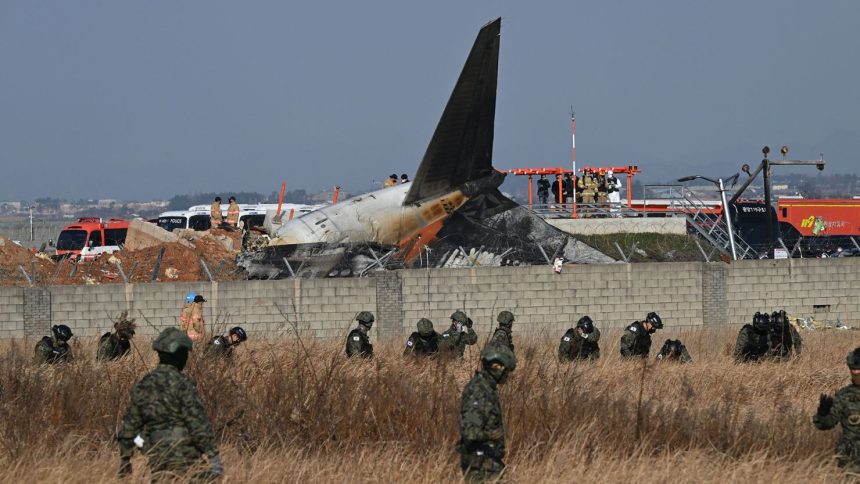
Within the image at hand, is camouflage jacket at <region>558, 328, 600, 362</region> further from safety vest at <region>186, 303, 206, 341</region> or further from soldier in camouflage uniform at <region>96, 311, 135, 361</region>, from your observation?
soldier in camouflage uniform at <region>96, 311, 135, 361</region>

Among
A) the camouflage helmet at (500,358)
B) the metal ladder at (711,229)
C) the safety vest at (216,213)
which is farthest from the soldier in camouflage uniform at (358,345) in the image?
the safety vest at (216,213)

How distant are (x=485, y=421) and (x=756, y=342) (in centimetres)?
1097

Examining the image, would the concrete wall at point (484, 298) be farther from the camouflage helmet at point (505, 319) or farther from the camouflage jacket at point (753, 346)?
the camouflage helmet at point (505, 319)

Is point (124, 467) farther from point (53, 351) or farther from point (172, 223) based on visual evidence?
point (172, 223)

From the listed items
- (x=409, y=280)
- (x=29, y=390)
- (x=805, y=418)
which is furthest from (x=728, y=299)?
(x=29, y=390)

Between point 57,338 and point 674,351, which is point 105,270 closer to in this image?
point 57,338

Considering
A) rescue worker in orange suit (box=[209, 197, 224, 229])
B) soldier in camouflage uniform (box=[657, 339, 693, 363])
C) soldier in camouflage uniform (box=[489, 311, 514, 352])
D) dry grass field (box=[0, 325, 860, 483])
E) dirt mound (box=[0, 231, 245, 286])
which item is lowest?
dry grass field (box=[0, 325, 860, 483])

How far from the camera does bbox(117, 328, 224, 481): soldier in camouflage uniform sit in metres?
10.1

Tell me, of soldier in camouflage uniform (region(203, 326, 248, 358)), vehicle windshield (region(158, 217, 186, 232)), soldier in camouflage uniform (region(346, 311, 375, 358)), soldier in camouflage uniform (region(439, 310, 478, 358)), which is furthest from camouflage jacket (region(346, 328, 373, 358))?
vehicle windshield (region(158, 217, 186, 232))

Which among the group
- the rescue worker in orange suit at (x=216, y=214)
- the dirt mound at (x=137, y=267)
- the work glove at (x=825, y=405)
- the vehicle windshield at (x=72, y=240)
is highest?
the rescue worker in orange suit at (x=216, y=214)

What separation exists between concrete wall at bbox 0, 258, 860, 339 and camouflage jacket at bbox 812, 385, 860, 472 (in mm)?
16113

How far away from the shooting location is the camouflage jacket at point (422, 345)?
63.2 ft

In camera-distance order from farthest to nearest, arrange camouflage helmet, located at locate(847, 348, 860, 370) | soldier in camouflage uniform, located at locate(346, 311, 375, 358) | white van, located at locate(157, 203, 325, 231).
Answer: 1. white van, located at locate(157, 203, 325, 231)
2. soldier in camouflage uniform, located at locate(346, 311, 375, 358)
3. camouflage helmet, located at locate(847, 348, 860, 370)

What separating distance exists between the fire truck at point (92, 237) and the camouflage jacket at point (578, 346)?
23.6 metres
